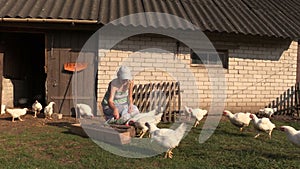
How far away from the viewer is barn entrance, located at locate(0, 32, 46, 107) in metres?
11.0

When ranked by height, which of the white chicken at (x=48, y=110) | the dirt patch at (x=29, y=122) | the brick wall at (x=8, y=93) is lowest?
the dirt patch at (x=29, y=122)

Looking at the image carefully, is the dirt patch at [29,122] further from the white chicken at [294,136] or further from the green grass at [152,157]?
the white chicken at [294,136]

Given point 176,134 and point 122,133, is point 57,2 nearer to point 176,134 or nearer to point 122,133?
point 122,133

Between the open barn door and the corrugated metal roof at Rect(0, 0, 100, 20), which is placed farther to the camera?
the open barn door

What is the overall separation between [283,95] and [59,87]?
7064mm

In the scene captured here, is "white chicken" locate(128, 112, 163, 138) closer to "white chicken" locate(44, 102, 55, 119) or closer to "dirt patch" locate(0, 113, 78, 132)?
"dirt patch" locate(0, 113, 78, 132)

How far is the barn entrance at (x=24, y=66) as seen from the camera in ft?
36.2

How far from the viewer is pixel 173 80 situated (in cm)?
1012

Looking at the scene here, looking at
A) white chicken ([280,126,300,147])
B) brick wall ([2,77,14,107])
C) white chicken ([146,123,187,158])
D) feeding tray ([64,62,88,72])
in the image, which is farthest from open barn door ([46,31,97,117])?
white chicken ([280,126,300,147])

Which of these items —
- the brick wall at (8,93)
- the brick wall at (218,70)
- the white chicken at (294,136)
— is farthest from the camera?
the brick wall at (8,93)

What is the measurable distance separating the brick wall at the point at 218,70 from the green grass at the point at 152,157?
10.8 feet

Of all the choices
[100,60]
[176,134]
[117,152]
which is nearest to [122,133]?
[117,152]

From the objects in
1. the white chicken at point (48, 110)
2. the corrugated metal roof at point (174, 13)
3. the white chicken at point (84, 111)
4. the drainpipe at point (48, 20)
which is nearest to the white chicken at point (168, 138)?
the white chicken at point (84, 111)

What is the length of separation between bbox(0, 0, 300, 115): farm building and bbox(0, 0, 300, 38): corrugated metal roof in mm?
30
